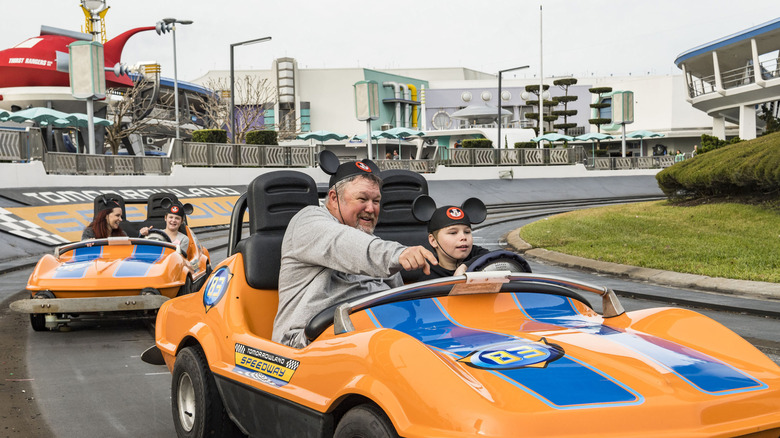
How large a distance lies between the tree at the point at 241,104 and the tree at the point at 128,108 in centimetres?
462

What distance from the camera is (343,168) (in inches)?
170

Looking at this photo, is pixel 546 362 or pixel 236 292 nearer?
pixel 546 362

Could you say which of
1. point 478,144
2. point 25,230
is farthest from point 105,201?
point 478,144

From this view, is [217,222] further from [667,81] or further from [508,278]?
[667,81]

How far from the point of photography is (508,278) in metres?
4.01

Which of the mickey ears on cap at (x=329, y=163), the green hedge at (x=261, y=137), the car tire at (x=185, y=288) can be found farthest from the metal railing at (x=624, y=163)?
the mickey ears on cap at (x=329, y=163)

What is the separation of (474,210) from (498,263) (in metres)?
0.41

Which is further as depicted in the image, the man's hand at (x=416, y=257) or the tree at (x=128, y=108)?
the tree at (x=128, y=108)

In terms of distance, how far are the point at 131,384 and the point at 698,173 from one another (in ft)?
63.0

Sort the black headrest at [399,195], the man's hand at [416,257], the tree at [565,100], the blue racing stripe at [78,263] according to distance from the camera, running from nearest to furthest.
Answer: the man's hand at [416,257] → the black headrest at [399,195] → the blue racing stripe at [78,263] → the tree at [565,100]

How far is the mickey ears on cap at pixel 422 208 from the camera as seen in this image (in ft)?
14.3

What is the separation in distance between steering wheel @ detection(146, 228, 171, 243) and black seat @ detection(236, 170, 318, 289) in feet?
21.0

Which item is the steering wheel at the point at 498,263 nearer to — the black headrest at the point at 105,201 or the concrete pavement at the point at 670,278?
the black headrest at the point at 105,201

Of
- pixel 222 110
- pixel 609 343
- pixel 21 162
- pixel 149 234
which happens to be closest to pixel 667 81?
pixel 222 110
